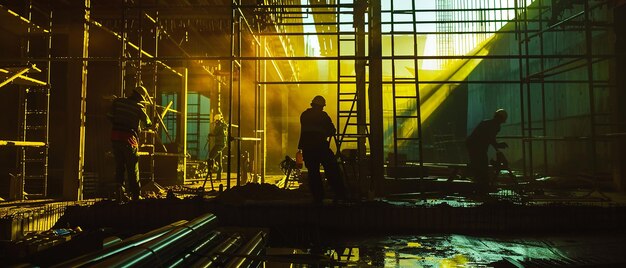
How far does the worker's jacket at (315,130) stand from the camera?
22.1 feet

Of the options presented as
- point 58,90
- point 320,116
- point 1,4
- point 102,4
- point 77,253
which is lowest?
point 77,253

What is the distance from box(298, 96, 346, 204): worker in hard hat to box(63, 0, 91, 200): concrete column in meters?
4.23

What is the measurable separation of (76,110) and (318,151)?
468cm

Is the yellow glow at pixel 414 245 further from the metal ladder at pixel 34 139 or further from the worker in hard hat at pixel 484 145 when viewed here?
the metal ladder at pixel 34 139

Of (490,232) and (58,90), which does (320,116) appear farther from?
(58,90)

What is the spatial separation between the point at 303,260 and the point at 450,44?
16.0 metres

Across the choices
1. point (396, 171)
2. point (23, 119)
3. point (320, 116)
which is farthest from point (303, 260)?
point (23, 119)

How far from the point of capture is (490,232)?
597 centimetres

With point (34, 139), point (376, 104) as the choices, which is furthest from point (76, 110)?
point (376, 104)

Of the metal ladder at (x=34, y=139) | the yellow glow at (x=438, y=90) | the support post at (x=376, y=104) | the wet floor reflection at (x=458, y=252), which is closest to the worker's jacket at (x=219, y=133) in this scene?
Answer: the metal ladder at (x=34, y=139)

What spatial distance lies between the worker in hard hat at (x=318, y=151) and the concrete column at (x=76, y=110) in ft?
13.9

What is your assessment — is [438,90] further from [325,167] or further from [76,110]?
[76,110]

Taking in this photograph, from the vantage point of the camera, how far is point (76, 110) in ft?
25.7

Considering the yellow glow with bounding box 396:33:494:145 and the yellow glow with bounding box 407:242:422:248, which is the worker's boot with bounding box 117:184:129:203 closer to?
the yellow glow with bounding box 407:242:422:248
